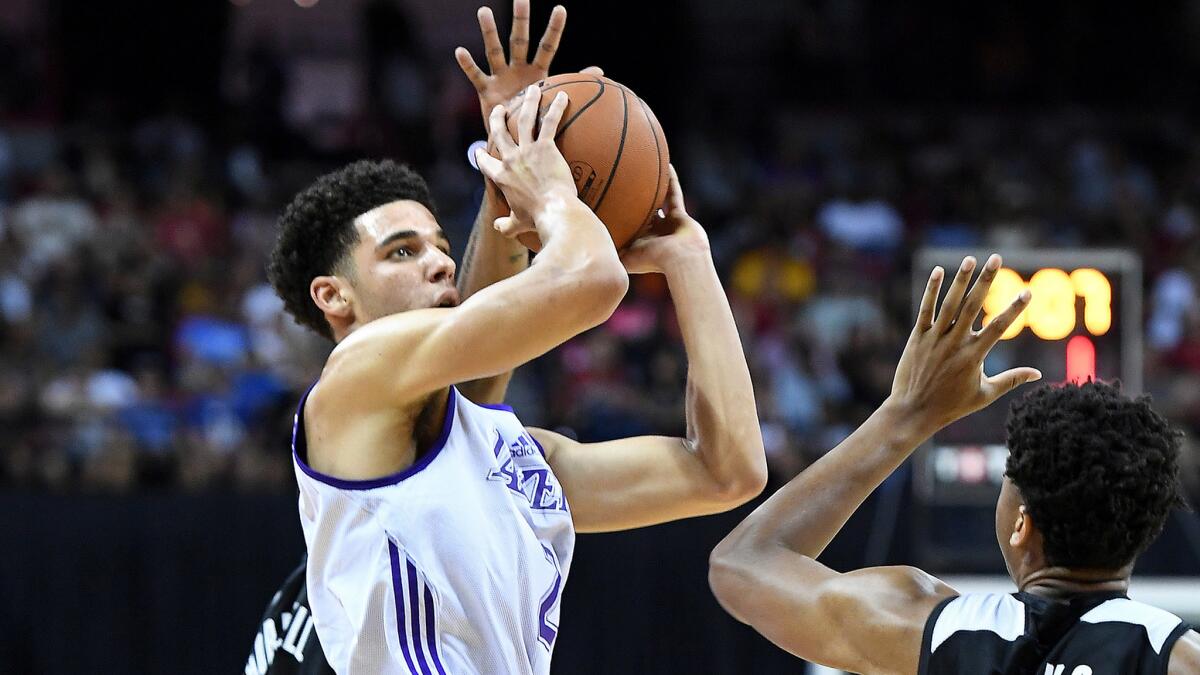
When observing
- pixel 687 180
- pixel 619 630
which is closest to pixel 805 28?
pixel 687 180

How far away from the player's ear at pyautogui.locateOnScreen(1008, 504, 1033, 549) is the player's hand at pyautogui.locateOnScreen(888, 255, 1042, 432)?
29 centimetres

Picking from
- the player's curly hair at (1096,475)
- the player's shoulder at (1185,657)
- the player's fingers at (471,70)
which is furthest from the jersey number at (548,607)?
the player's shoulder at (1185,657)

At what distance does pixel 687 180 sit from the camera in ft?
39.5

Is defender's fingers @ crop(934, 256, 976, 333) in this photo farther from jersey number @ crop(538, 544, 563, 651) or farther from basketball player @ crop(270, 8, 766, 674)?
jersey number @ crop(538, 544, 563, 651)

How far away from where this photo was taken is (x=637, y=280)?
33.5 ft

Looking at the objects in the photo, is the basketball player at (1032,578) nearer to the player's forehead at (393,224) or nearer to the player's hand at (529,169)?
the player's hand at (529,169)

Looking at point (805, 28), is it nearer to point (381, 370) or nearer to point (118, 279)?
point (118, 279)

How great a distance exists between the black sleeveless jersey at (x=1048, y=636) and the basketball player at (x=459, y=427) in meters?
0.73

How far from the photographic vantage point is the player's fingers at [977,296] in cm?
258

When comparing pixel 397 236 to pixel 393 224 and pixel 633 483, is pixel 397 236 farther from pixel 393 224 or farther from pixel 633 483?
pixel 633 483

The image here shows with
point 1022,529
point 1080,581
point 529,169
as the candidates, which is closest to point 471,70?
point 529,169

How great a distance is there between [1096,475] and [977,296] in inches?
17.0

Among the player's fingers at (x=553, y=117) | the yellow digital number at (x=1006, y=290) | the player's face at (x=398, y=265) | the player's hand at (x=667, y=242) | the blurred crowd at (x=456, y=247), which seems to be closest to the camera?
the player's fingers at (x=553, y=117)

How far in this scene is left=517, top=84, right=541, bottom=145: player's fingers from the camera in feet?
9.21
